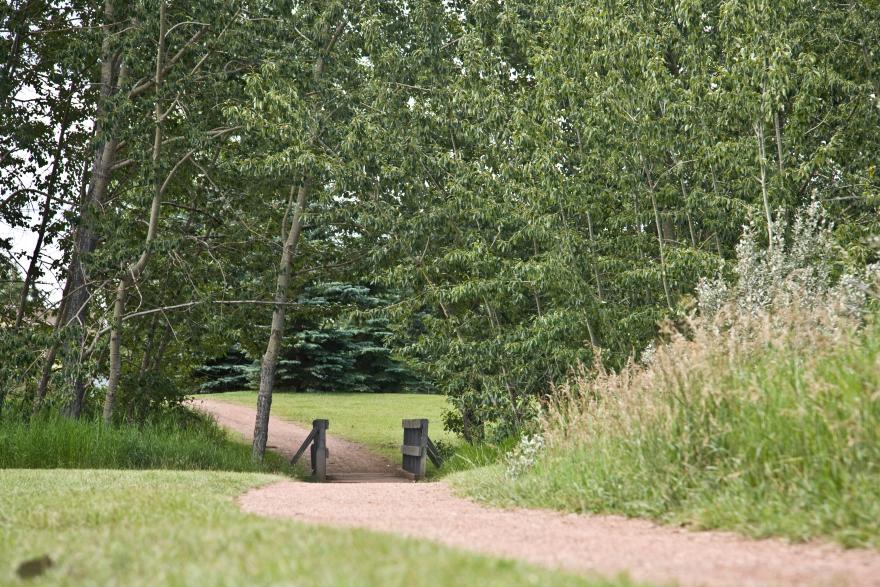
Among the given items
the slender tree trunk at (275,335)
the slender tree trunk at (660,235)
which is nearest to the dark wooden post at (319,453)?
the slender tree trunk at (275,335)

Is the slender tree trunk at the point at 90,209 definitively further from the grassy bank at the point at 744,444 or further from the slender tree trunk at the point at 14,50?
the grassy bank at the point at 744,444

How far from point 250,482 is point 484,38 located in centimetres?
900

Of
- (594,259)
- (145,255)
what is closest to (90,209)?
(145,255)

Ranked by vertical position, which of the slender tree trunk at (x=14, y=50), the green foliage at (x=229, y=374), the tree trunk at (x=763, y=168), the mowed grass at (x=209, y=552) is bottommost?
the mowed grass at (x=209, y=552)

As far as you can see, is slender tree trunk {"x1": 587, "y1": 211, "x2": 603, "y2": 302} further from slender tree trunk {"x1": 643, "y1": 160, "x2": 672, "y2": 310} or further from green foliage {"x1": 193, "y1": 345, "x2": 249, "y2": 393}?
green foliage {"x1": 193, "y1": 345, "x2": 249, "y2": 393}

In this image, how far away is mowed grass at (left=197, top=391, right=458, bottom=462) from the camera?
21.5 metres

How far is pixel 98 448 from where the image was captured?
11281 mm

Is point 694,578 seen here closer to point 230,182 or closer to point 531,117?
point 531,117

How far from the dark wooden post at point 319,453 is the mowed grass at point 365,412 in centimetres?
405

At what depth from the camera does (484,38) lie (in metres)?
14.5

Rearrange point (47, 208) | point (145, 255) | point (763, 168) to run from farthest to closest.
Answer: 1. point (47, 208)
2. point (145, 255)
3. point (763, 168)

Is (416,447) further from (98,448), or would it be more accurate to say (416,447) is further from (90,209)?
(90,209)

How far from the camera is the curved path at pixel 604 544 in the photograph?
12.3 ft

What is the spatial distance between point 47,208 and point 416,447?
745cm
